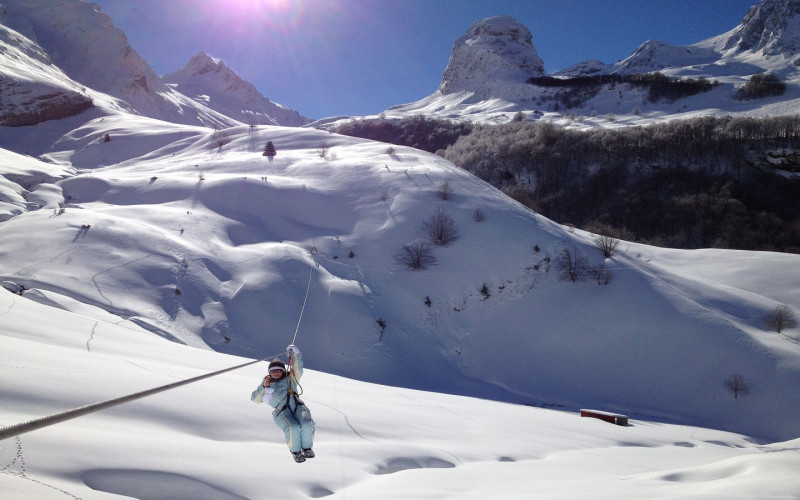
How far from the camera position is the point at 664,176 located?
55.2 m

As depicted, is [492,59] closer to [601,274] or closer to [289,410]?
[601,274]

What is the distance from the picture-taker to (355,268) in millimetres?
20281

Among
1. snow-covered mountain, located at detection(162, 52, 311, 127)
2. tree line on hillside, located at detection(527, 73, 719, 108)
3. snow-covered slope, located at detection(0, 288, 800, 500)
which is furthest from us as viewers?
snow-covered mountain, located at detection(162, 52, 311, 127)

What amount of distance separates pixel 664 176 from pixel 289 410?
62.2 metres

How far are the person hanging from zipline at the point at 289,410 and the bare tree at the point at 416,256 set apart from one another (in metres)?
16.4

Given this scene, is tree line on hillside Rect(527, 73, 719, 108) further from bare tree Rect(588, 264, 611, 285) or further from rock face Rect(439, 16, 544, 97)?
bare tree Rect(588, 264, 611, 285)

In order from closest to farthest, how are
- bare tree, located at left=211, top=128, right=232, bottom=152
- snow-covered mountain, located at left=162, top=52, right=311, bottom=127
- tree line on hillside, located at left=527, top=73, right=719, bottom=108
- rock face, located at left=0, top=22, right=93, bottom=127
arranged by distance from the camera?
bare tree, located at left=211, top=128, right=232, bottom=152
rock face, located at left=0, top=22, right=93, bottom=127
tree line on hillside, located at left=527, top=73, right=719, bottom=108
snow-covered mountain, located at left=162, top=52, right=311, bottom=127

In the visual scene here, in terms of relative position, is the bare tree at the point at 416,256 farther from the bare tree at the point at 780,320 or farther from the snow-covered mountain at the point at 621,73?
the snow-covered mountain at the point at 621,73

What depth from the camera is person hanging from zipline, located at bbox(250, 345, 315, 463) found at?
4.17 m

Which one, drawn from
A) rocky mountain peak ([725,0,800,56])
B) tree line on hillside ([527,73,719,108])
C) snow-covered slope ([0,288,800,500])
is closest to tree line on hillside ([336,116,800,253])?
tree line on hillside ([527,73,719,108])

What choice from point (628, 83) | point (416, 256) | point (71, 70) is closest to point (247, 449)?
point (416, 256)

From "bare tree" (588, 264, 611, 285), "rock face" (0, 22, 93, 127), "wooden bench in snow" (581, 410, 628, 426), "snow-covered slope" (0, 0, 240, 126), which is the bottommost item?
"wooden bench in snow" (581, 410, 628, 426)

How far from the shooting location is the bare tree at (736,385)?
15.4m

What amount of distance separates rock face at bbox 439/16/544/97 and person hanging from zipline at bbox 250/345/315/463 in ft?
351
